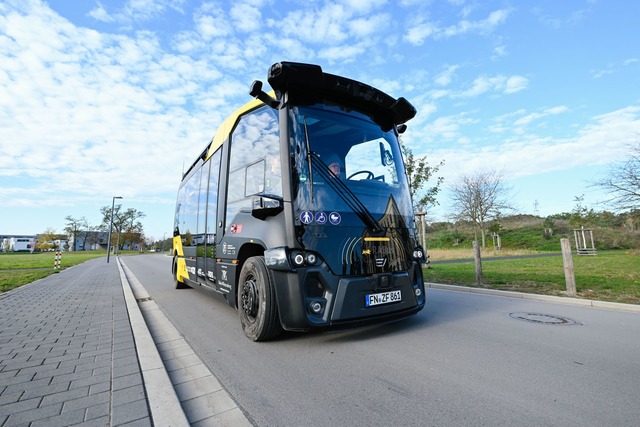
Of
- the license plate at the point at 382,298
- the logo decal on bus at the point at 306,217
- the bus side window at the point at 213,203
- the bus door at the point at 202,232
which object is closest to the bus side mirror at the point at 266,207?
the logo decal on bus at the point at 306,217

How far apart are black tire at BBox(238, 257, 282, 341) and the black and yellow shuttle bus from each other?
0.5 inches

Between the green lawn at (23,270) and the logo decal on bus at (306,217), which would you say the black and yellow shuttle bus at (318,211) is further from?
the green lawn at (23,270)

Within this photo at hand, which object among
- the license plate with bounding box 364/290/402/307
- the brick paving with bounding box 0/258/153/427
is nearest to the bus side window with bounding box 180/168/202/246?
the brick paving with bounding box 0/258/153/427

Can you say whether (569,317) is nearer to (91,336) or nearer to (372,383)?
(372,383)

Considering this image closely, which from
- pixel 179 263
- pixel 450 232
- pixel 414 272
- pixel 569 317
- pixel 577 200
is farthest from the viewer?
pixel 450 232

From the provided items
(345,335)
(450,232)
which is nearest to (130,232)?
(450,232)

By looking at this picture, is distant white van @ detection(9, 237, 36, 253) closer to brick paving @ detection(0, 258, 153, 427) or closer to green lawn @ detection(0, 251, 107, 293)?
green lawn @ detection(0, 251, 107, 293)

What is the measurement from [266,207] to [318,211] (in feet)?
2.01

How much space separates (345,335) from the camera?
12.8 ft

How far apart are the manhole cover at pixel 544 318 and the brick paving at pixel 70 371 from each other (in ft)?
16.3

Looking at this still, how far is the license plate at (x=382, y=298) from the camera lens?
11.3ft

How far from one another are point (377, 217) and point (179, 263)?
6.50 meters

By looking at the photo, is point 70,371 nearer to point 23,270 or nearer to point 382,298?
point 382,298

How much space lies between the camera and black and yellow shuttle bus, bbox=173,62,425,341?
3297 mm
